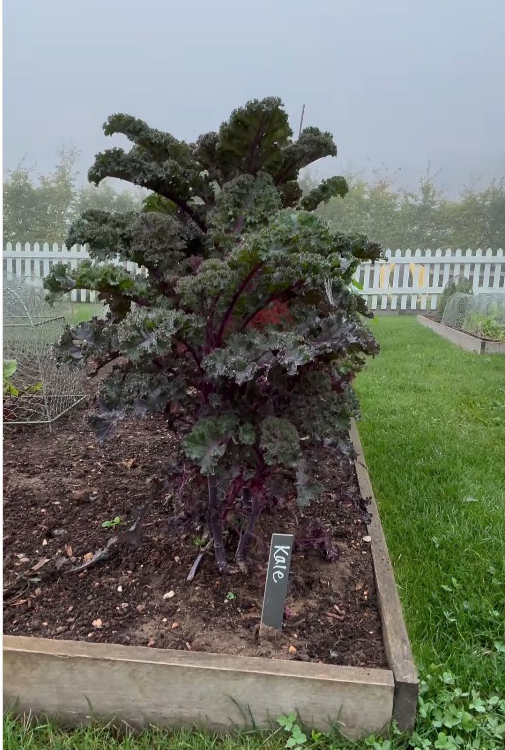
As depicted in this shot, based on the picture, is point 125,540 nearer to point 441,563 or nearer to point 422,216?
point 441,563

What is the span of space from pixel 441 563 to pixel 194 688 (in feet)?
3.73

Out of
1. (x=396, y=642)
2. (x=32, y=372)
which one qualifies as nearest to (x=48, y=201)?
(x=32, y=372)

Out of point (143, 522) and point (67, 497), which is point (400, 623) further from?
point (67, 497)

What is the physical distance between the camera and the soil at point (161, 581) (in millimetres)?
1591

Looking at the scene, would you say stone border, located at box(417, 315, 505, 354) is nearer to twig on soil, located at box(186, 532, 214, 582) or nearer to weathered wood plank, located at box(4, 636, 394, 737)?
twig on soil, located at box(186, 532, 214, 582)

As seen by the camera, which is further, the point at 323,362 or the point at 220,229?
the point at 323,362

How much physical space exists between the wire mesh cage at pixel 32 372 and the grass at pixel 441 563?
196 centimetres

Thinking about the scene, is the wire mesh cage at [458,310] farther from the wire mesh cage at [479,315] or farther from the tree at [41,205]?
the tree at [41,205]

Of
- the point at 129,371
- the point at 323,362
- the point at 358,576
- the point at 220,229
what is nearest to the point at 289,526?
the point at 358,576

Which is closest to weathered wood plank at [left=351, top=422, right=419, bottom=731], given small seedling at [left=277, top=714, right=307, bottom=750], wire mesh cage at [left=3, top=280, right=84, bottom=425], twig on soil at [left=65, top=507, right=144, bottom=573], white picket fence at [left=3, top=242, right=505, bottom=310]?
small seedling at [left=277, top=714, right=307, bottom=750]

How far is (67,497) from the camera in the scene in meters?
2.42

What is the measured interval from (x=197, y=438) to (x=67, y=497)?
1.19m

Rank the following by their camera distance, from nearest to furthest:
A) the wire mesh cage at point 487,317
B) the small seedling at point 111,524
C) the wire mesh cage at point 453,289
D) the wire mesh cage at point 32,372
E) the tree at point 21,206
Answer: the small seedling at point 111,524 → the wire mesh cage at point 32,372 → the wire mesh cage at point 487,317 → the tree at point 21,206 → the wire mesh cage at point 453,289

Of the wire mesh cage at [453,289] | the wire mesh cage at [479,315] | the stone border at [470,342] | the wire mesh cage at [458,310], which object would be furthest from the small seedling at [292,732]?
the wire mesh cage at [453,289]
